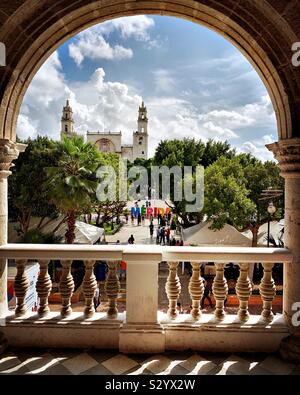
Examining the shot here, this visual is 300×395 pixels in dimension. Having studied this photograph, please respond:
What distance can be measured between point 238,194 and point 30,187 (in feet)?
39.5

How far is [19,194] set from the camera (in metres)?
17.8

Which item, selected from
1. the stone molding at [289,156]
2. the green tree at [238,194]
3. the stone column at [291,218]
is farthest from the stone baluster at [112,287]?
the green tree at [238,194]

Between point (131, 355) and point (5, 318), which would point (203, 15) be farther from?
point (5, 318)

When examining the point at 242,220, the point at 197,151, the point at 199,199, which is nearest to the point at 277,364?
the point at 242,220

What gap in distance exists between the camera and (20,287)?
3.12m

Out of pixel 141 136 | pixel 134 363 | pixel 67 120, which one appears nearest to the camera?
pixel 134 363

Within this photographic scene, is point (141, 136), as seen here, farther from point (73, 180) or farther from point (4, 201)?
point (4, 201)

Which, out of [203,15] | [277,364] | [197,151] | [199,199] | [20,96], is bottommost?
[277,364]

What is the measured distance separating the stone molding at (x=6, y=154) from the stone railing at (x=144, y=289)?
80 cm

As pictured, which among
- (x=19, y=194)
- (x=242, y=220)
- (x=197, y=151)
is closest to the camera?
(x=242, y=220)

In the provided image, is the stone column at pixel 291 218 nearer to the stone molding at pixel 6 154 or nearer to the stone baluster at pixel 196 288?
the stone baluster at pixel 196 288

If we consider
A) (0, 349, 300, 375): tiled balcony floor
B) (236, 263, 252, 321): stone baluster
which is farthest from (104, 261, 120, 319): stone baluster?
(236, 263, 252, 321): stone baluster

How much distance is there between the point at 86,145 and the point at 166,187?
8004 mm

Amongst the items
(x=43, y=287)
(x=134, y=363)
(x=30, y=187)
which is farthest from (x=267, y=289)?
(x=30, y=187)
